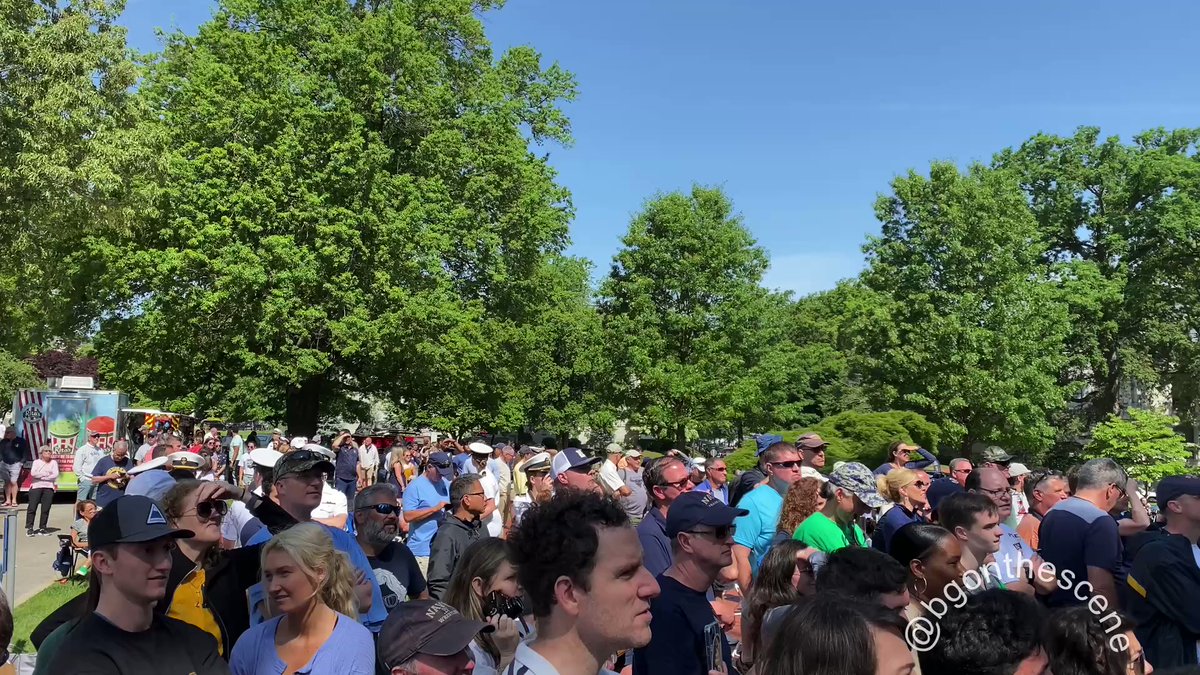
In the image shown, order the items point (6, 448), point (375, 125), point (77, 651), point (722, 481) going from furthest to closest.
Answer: point (375, 125) → point (6, 448) → point (722, 481) → point (77, 651)

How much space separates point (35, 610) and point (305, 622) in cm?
726

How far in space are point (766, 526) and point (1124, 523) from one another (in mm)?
2736

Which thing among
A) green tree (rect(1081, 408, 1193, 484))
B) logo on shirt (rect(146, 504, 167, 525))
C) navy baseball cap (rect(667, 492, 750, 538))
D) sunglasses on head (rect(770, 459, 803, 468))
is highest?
logo on shirt (rect(146, 504, 167, 525))

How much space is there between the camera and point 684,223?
1566 inches

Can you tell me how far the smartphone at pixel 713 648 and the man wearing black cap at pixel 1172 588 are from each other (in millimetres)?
2336

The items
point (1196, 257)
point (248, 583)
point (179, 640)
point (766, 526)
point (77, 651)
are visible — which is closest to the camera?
point (77, 651)

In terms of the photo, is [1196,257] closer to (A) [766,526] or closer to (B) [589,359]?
(B) [589,359]

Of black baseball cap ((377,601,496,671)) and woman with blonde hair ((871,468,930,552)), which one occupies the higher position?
black baseball cap ((377,601,496,671))

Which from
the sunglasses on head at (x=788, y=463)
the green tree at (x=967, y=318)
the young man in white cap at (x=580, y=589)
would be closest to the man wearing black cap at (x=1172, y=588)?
the sunglasses on head at (x=788, y=463)

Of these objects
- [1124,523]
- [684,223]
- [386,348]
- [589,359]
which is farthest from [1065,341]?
[1124,523]

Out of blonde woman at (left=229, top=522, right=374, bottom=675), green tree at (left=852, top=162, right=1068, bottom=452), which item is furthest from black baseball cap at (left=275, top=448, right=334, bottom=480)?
green tree at (left=852, top=162, right=1068, bottom=452)

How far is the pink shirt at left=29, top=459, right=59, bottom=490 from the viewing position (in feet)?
50.5

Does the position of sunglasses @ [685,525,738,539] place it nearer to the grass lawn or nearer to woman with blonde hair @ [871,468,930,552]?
woman with blonde hair @ [871,468,930,552]

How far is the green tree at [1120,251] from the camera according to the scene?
3859 centimetres
